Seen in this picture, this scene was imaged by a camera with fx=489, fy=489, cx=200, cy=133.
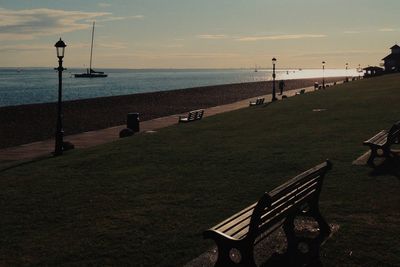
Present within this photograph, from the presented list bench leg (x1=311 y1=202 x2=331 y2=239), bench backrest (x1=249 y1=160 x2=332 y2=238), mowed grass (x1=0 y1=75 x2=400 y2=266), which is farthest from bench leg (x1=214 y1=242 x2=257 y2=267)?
bench leg (x1=311 y1=202 x2=331 y2=239)

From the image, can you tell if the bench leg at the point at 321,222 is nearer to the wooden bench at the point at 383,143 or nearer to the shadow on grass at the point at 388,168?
the shadow on grass at the point at 388,168

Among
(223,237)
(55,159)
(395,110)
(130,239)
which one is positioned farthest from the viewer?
(395,110)

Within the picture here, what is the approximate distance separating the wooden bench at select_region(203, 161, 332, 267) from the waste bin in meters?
18.0

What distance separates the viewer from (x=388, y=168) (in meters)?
11.0

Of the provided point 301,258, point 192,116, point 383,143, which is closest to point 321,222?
point 301,258

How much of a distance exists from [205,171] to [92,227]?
457cm

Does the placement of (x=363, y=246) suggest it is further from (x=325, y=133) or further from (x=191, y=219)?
(x=325, y=133)

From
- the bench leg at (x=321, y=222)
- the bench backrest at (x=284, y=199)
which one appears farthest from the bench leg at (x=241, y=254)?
the bench leg at (x=321, y=222)

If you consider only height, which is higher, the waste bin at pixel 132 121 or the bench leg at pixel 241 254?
the waste bin at pixel 132 121

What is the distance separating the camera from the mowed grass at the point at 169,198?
6.63m

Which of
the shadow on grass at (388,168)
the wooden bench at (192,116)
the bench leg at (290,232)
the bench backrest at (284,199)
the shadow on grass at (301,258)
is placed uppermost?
the wooden bench at (192,116)

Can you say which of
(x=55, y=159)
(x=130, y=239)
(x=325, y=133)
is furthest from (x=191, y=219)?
(x=325, y=133)

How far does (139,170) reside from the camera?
1257 cm

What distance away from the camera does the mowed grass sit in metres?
6.63
